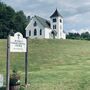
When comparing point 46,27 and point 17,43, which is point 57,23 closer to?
point 46,27

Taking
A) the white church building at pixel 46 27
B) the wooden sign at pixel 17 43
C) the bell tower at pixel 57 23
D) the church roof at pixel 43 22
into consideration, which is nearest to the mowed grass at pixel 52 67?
the wooden sign at pixel 17 43

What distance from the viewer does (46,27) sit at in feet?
266

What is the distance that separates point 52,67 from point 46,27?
5629 centimetres

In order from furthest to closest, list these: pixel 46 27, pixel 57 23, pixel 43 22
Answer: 1. pixel 57 23
2. pixel 43 22
3. pixel 46 27

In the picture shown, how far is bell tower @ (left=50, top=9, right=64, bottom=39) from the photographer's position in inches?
3319

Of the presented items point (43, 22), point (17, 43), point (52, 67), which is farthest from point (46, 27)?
point (17, 43)

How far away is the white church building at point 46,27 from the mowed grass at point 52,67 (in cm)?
3327

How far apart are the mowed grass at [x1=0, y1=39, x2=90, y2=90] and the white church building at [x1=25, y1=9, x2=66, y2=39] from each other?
33266 millimetres

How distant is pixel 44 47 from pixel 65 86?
88.5 feet

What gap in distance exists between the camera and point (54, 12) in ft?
290

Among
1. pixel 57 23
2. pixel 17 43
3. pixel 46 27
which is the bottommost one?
pixel 17 43

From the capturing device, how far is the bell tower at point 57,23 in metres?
84.3

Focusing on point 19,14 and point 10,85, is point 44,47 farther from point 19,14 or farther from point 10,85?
point 19,14

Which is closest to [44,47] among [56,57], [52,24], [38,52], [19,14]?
[38,52]
